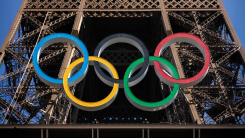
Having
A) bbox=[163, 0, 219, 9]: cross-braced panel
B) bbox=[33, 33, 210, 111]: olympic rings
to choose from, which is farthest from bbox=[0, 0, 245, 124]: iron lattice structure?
bbox=[33, 33, 210, 111]: olympic rings

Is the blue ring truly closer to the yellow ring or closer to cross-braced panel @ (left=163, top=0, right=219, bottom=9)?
the yellow ring

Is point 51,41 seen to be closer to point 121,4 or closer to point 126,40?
point 126,40

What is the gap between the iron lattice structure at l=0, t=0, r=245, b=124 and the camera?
89.5ft

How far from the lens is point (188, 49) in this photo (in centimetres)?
3306

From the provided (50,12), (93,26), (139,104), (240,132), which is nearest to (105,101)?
(139,104)

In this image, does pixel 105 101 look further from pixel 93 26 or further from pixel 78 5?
pixel 93 26

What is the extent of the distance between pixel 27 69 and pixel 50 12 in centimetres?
793

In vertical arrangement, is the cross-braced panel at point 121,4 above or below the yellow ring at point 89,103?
above

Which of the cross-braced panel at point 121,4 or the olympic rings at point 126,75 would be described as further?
the cross-braced panel at point 121,4

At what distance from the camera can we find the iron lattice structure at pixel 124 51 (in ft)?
89.5

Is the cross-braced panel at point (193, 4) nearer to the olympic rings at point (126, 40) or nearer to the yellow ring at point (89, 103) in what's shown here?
the olympic rings at point (126, 40)

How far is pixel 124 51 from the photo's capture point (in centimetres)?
4181

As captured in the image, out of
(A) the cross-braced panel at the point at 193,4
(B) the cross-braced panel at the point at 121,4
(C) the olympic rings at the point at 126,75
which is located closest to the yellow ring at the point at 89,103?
(C) the olympic rings at the point at 126,75

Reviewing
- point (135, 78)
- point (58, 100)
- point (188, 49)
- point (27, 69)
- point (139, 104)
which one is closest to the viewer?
point (139, 104)
